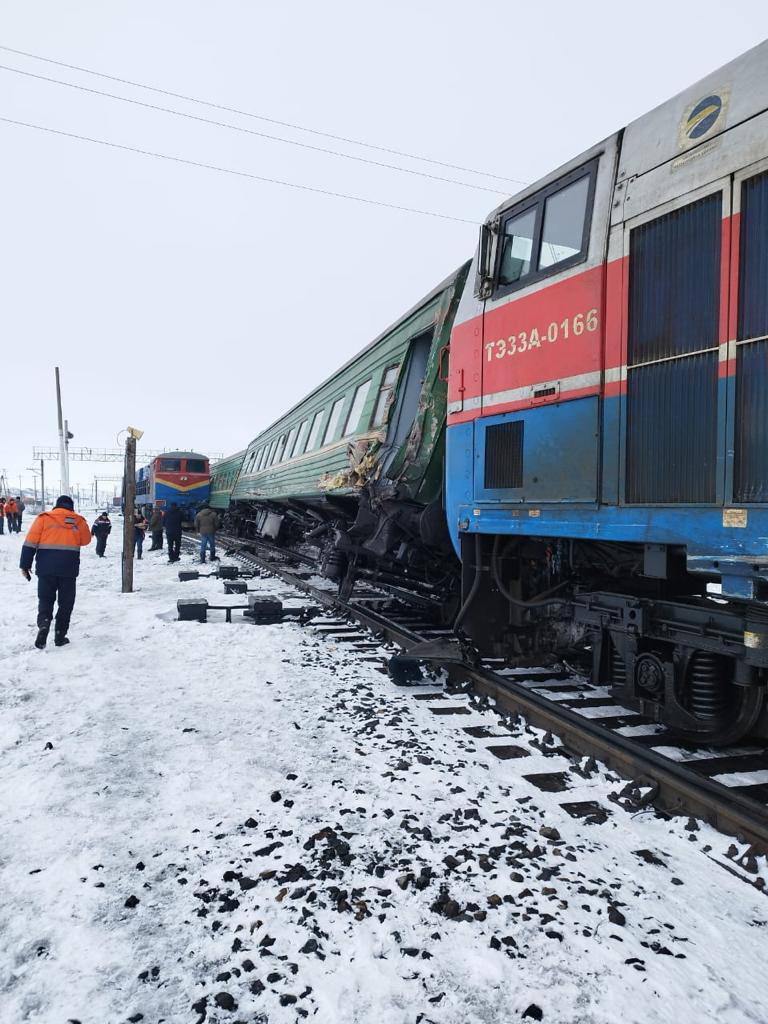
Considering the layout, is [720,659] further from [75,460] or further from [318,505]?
[75,460]

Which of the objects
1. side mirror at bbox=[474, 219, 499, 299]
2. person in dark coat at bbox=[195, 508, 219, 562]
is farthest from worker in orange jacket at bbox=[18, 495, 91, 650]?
person in dark coat at bbox=[195, 508, 219, 562]

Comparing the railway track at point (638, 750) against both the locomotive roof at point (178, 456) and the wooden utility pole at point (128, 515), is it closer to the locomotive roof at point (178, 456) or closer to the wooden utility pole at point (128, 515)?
the wooden utility pole at point (128, 515)

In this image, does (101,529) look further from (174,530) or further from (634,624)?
(634,624)

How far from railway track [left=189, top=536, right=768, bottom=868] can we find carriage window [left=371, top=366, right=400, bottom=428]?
9.19 feet

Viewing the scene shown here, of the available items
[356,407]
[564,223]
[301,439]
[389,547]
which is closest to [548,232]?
[564,223]

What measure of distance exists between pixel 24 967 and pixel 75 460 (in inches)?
3076

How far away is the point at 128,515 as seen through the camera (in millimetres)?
11742

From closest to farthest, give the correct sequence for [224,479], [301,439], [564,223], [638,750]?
1. [638,750]
2. [564,223]
3. [301,439]
4. [224,479]

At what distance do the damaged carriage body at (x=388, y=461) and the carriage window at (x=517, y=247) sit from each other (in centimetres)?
130

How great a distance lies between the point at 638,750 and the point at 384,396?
5644 mm

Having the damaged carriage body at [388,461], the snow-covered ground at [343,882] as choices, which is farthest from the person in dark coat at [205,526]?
the snow-covered ground at [343,882]

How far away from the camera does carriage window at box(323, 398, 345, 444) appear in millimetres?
10609

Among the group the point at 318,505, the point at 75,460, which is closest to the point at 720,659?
the point at 318,505

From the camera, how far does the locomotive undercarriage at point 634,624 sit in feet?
12.1
